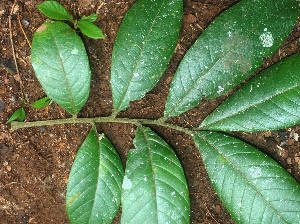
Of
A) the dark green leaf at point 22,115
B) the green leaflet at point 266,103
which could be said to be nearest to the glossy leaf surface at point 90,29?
the dark green leaf at point 22,115

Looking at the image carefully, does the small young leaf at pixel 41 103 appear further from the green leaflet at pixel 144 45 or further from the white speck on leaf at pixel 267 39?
the white speck on leaf at pixel 267 39

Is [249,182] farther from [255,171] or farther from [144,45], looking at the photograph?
[144,45]

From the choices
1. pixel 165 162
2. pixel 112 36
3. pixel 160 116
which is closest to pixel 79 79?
pixel 112 36

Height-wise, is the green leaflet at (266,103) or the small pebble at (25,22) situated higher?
the small pebble at (25,22)

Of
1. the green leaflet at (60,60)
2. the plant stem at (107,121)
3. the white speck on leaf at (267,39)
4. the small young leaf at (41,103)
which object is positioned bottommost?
the plant stem at (107,121)

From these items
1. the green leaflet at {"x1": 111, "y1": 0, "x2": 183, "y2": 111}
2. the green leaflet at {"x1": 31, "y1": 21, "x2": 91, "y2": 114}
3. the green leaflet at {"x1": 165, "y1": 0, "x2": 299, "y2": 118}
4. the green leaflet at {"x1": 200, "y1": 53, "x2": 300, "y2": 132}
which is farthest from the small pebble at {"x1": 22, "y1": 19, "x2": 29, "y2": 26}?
the green leaflet at {"x1": 200, "y1": 53, "x2": 300, "y2": 132}

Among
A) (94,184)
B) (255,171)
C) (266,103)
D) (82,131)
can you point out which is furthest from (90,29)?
(255,171)

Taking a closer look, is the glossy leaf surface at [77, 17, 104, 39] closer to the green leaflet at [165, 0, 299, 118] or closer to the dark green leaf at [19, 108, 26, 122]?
the green leaflet at [165, 0, 299, 118]

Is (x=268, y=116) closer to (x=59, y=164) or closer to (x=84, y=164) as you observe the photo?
(x=84, y=164)
